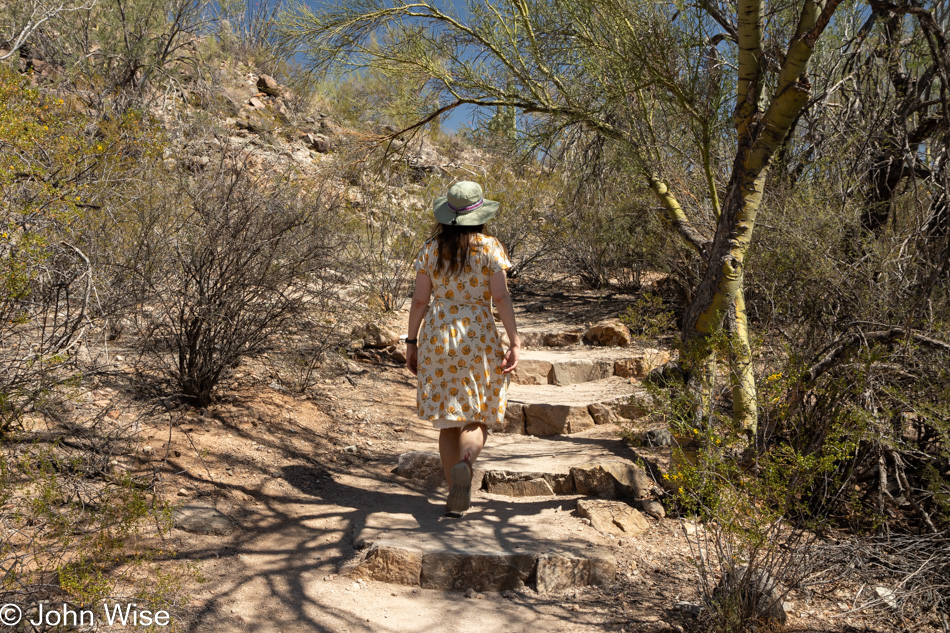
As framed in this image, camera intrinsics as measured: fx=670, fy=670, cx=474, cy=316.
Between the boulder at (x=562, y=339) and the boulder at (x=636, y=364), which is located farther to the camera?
the boulder at (x=562, y=339)

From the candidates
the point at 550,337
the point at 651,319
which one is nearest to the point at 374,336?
the point at 550,337

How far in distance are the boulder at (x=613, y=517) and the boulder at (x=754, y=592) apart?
852 millimetres

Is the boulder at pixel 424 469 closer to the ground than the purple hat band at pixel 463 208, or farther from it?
closer to the ground

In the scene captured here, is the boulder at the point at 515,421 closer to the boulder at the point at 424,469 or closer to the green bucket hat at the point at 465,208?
the boulder at the point at 424,469

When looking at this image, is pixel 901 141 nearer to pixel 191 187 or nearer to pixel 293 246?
pixel 293 246

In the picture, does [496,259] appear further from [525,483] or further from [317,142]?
[317,142]

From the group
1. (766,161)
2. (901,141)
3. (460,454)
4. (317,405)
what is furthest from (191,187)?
(901,141)

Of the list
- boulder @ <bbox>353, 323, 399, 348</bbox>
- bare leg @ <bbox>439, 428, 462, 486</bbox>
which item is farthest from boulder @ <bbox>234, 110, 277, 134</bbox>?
bare leg @ <bbox>439, 428, 462, 486</bbox>

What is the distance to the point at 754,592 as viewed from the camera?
2.52 meters

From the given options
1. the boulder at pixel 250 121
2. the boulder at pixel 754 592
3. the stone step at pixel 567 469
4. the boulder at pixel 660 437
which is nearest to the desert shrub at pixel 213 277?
the stone step at pixel 567 469

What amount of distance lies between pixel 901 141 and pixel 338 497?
12.3ft

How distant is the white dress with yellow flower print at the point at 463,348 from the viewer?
3.45m

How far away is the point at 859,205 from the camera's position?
15.7 ft

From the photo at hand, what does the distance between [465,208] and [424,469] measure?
1838 millimetres
